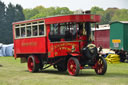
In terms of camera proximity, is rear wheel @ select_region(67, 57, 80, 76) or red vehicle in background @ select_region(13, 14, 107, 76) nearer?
rear wheel @ select_region(67, 57, 80, 76)

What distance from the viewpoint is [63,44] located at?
15.6 metres

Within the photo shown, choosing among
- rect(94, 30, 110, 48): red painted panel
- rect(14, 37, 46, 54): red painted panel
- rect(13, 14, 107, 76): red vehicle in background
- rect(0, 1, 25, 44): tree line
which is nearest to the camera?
rect(13, 14, 107, 76): red vehicle in background

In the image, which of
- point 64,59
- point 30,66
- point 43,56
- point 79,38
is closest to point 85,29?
point 79,38

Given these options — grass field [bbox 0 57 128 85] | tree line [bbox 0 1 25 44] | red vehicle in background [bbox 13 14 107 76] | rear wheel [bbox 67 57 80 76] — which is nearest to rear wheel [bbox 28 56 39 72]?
red vehicle in background [bbox 13 14 107 76]

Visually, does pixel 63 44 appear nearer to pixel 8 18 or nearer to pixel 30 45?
pixel 30 45

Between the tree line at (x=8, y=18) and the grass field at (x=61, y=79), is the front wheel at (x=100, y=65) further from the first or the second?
the tree line at (x=8, y=18)

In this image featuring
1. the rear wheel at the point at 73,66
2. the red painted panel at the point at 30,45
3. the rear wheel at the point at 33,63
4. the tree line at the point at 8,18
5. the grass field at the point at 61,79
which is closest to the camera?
the grass field at the point at 61,79

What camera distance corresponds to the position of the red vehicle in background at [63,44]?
50.2 feet

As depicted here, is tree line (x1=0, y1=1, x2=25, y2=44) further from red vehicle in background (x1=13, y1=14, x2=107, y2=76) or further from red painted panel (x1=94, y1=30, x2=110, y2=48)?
red vehicle in background (x1=13, y1=14, x2=107, y2=76)

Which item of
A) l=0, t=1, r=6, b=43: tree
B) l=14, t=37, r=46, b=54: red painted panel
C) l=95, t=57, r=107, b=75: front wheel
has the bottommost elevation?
l=95, t=57, r=107, b=75: front wheel

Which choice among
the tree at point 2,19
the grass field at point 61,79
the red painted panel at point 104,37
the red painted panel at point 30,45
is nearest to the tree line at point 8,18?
the tree at point 2,19

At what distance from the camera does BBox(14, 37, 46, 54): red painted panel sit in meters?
17.0

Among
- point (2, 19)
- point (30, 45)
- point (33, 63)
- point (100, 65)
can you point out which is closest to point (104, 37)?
point (30, 45)

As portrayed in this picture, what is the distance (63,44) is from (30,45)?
9.61 feet
